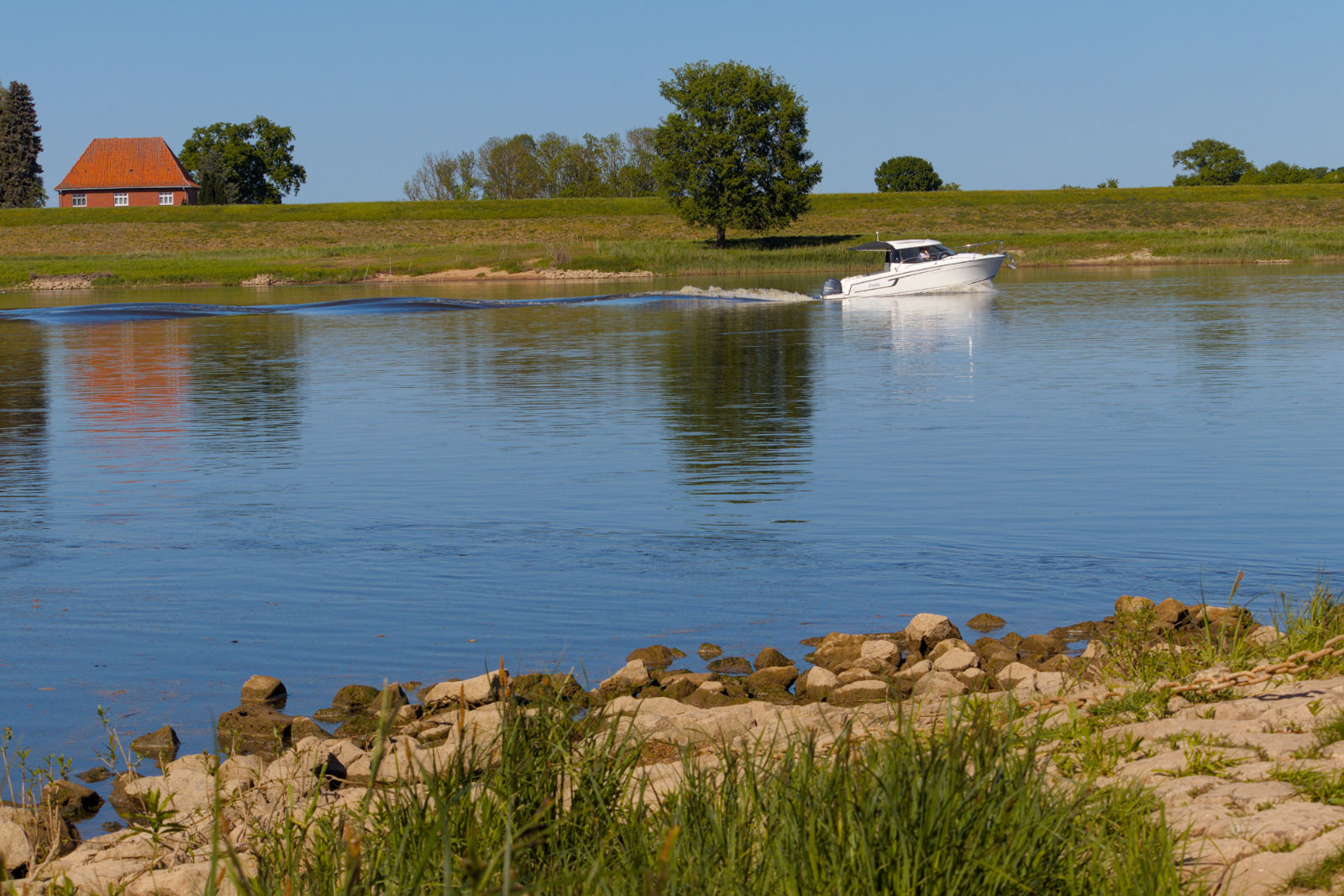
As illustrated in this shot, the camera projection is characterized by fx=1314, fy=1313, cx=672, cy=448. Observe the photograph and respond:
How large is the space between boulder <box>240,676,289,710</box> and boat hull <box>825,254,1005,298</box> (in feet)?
145

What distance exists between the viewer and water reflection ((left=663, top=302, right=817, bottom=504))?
49.8ft

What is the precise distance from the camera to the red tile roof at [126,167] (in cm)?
12838

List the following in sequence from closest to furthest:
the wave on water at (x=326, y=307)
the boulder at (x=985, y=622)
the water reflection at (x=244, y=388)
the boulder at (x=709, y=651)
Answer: the boulder at (x=709, y=651) → the boulder at (x=985, y=622) → the water reflection at (x=244, y=388) → the wave on water at (x=326, y=307)

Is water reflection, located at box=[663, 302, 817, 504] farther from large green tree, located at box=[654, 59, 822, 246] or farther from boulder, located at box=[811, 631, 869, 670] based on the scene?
large green tree, located at box=[654, 59, 822, 246]

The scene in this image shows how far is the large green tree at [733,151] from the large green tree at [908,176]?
263ft

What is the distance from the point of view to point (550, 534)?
40.6 feet

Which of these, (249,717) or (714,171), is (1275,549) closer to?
(249,717)

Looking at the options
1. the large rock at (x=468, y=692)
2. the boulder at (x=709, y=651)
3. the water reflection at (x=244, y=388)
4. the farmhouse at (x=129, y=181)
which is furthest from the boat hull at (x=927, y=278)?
the farmhouse at (x=129, y=181)

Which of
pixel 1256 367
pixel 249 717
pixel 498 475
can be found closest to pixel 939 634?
pixel 249 717

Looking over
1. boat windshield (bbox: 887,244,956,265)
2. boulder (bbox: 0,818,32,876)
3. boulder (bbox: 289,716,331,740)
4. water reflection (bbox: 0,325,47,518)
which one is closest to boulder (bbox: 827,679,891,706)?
boulder (bbox: 289,716,331,740)

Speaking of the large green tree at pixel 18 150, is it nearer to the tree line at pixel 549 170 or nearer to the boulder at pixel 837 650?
the tree line at pixel 549 170

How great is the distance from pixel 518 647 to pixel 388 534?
3882 mm

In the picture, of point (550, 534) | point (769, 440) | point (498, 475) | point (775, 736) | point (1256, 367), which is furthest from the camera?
point (1256, 367)

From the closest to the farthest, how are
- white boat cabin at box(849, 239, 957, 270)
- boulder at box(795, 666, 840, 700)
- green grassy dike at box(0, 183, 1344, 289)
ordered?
1. boulder at box(795, 666, 840, 700)
2. white boat cabin at box(849, 239, 957, 270)
3. green grassy dike at box(0, 183, 1344, 289)
